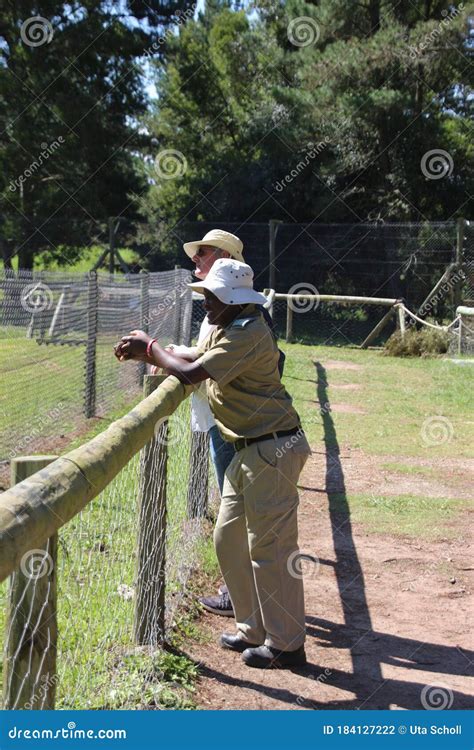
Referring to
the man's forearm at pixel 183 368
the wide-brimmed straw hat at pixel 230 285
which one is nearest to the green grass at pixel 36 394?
the man's forearm at pixel 183 368

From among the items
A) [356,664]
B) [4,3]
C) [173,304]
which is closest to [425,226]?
[173,304]

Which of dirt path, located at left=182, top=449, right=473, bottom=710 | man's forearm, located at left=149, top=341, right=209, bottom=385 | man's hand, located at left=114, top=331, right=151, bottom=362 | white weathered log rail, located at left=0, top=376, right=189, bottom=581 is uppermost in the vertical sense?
man's hand, located at left=114, top=331, right=151, bottom=362

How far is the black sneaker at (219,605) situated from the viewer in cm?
474

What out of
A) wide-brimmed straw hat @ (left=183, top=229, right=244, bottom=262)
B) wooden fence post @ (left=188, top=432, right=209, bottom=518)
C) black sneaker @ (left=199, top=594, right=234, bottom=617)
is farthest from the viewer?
wooden fence post @ (left=188, top=432, right=209, bottom=518)

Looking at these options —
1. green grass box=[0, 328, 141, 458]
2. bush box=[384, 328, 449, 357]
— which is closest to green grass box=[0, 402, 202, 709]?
green grass box=[0, 328, 141, 458]

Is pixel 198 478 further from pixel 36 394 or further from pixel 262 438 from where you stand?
pixel 36 394

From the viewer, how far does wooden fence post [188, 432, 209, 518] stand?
573 cm

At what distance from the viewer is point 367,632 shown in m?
4.61

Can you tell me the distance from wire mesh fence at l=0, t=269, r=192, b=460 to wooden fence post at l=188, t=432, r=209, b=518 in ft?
7.11

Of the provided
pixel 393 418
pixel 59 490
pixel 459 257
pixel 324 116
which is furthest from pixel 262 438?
pixel 324 116

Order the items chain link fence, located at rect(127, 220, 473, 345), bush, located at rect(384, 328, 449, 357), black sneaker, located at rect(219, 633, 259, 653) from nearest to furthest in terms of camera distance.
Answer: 1. black sneaker, located at rect(219, 633, 259, 653)
2. bush, located at rect(384, 328, 449, 357)
3. chain link fence, located at rect(127, 220, 473, 345)

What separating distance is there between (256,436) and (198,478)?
1890mm

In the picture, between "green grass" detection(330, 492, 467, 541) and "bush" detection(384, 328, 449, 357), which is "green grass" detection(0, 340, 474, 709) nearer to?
"green grass" detection(330, 492, 467, 541)

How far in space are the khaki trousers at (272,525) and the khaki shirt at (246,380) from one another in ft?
0.30
